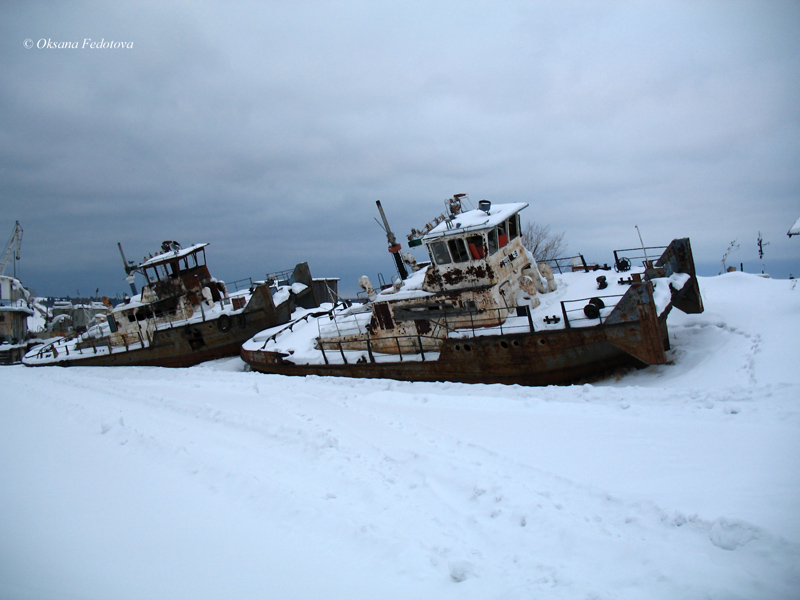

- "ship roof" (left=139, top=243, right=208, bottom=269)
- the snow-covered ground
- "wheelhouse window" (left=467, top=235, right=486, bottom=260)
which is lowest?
the snow-covered ground

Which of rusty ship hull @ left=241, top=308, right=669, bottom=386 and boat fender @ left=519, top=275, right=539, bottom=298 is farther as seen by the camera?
boat fender @ left=519, top=275, right=539, bottom=298

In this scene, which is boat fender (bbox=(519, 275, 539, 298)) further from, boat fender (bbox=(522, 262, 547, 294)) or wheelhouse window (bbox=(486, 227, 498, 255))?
wheelhouse window (bbox=(486, 227, 498, 255))

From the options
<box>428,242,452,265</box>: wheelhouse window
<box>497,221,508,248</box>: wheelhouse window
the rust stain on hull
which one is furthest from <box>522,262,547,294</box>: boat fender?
the rust stain on hull

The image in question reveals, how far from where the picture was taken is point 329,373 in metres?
12.2

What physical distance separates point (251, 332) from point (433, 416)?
13.5 m

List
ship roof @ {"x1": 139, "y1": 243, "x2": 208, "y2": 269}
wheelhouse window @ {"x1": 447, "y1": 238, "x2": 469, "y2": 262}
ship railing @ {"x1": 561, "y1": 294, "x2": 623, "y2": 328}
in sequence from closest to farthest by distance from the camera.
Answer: ship railing @ {"x1": 561, "y1": 294, "x2": 623, "y2": 328}
wheelhouse window @ {"x1": 447, "y1": 238, "x2": 469, "y2": 262}
ship roof @ {"x1": 139, "y1": 243, "x2": 208, "y2": 269}

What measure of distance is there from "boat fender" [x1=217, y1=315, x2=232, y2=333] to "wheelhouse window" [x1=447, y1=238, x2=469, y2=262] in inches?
466

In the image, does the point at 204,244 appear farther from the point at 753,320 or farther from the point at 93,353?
the point at 753,320

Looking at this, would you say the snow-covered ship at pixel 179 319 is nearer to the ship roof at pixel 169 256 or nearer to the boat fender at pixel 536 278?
the ship roof at pixel 169 256

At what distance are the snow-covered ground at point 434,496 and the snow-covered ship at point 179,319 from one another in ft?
33.5

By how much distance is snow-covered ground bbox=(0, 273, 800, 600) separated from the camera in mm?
3133

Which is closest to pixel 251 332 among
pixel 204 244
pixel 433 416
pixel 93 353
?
pixel 204 244

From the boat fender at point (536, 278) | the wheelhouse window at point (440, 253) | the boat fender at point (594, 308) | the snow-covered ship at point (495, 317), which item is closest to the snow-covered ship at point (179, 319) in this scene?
the snow-covered ship at point (495, 317)

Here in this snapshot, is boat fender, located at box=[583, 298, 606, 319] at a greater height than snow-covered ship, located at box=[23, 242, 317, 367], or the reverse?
snow-covered ship, located at box=[23, 242, 317, 367]
